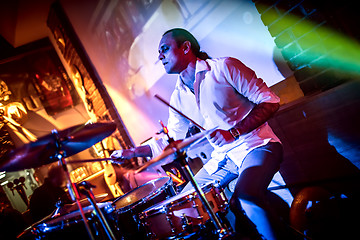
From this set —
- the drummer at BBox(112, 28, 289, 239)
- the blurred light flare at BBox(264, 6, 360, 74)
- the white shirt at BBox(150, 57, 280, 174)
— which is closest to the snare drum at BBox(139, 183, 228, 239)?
the drummer at BBox(112, 28, 289, 239)

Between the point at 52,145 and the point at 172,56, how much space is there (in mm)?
1249

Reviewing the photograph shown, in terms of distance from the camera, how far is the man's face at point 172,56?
214 cm

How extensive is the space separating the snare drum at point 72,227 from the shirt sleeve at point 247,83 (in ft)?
4.89

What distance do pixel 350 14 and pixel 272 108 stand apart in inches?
30.3

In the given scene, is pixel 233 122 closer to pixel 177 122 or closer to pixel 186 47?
pixel 177 122

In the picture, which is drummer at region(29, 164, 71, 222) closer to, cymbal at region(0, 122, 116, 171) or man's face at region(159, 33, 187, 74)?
cymbal at region(0, 122, 116, 171)

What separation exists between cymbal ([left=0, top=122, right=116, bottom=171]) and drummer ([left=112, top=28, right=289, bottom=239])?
0.47m

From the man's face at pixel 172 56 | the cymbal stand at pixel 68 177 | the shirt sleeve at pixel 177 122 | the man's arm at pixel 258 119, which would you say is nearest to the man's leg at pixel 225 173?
the man's arm at pixel 258 119

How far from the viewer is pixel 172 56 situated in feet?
7.04

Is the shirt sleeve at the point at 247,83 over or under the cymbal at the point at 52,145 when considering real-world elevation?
under

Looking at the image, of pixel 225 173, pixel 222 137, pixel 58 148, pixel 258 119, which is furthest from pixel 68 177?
pixel 258 119

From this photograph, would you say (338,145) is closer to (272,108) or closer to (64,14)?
(272,108)

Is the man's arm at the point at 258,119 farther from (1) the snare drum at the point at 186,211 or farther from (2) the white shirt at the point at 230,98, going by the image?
(1) the snare drum at the point at 186,211

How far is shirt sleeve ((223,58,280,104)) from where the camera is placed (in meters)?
1.68
